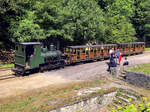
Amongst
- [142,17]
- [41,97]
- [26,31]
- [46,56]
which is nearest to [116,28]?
[142,17]

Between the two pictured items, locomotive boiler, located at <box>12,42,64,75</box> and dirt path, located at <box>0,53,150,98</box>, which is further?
locomotive boiler, located at <box>12,42,64,75</box>

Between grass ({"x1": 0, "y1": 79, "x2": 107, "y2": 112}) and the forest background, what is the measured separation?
10.5 m

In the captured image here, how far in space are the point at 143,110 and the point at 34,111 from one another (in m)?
6.22

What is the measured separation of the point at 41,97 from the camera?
10.9 metres

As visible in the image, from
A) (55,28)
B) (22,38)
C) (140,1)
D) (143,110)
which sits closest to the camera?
(143,110)

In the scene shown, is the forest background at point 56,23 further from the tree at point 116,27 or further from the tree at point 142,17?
the tree at point 142,17

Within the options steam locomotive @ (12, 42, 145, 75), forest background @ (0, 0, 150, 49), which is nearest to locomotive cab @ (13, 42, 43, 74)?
steam locomotive @ (12, 42, 145, 75)

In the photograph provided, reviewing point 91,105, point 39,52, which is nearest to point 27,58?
point 39,52

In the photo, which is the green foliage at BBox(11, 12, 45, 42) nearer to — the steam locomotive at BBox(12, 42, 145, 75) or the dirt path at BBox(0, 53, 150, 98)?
the steam locomotive at BBox(12, 42, 145, 75)

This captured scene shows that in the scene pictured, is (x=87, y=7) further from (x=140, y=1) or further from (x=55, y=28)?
(x=140, y=1)

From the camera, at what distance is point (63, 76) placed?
16094 millimetres

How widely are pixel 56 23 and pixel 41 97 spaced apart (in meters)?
15.0

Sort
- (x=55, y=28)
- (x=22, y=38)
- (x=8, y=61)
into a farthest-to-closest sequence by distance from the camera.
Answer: (x=55, y=28), (x=8, y=61), (x=22, y=38)

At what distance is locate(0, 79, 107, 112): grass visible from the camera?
9.25 m
